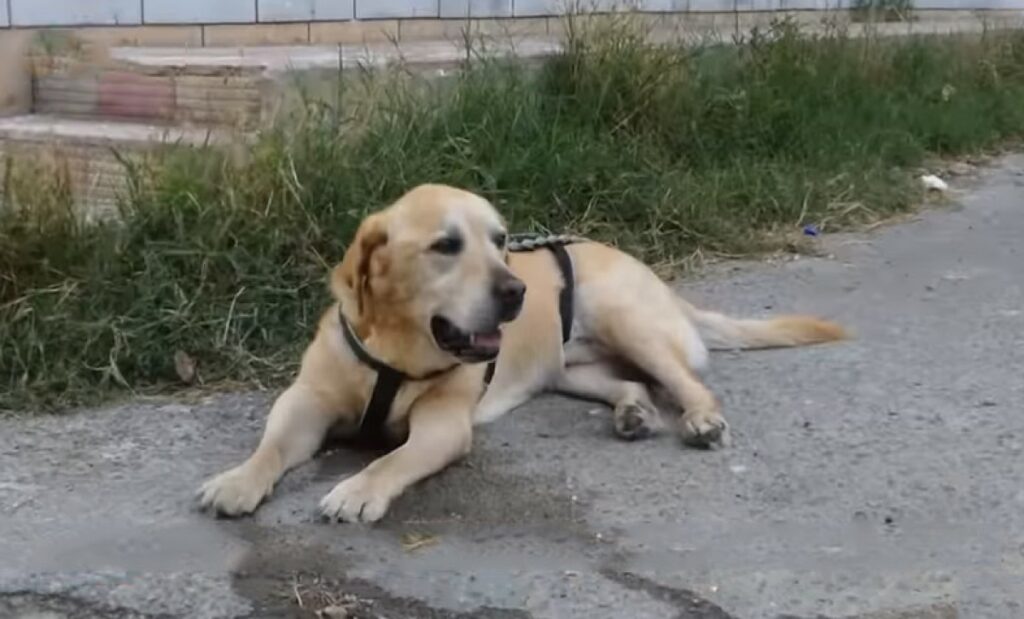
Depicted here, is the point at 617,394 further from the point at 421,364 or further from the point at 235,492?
the point at 235,492

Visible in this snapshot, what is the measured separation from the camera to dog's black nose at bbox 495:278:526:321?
359 centimetres

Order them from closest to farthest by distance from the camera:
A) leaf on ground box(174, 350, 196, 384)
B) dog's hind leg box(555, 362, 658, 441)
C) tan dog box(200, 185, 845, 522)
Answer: tan dog box(200, 185, 845, 522) → dog's hind leg box(555, 362, 658, 441) → leaf on ground box(174, 350, 196, 384)

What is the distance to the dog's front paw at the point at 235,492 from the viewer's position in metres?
3.36

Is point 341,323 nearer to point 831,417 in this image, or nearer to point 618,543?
point 618,543

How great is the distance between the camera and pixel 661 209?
6074 mm

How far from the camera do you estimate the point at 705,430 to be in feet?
12.7

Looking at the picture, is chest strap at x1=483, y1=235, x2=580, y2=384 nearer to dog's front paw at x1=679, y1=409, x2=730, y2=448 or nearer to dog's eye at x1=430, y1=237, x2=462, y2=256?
dog's front paw at x1=679, y1=409, x2=730, y2=448

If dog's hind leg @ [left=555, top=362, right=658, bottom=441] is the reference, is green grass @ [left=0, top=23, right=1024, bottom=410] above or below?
above

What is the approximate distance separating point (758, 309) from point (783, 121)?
2.19 metres

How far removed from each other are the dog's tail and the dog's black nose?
121 cm

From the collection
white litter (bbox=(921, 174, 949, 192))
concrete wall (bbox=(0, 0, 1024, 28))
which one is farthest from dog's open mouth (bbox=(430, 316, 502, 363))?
white litter (bbox=(921, 174, 949, 192))

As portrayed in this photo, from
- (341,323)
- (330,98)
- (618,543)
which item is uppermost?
(330,98)

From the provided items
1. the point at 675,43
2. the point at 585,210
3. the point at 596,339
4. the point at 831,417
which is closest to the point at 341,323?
the point at 596,339

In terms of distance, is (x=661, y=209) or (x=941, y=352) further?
(x=661, y=209)
